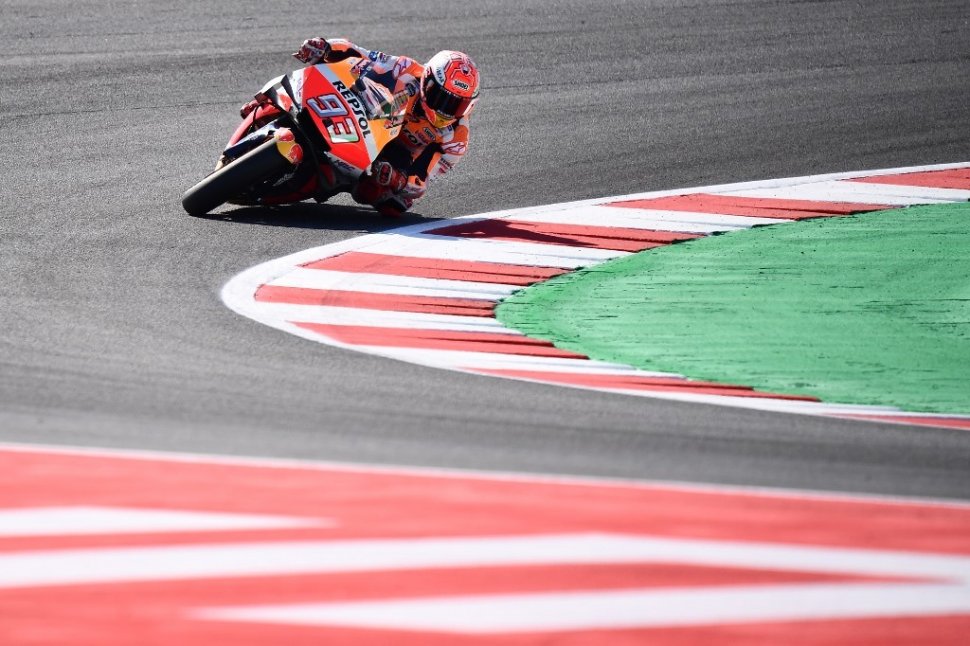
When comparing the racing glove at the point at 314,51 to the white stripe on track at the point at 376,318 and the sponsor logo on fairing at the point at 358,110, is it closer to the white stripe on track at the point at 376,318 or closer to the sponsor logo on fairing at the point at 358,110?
the sponsor logo on fairing at the point at 358,110

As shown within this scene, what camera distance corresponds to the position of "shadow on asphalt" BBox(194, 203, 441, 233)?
10.2m

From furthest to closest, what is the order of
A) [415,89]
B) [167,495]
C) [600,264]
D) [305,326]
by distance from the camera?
[415,89], [600,264], [305,326], [167,495]

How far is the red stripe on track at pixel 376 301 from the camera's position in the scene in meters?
8.06

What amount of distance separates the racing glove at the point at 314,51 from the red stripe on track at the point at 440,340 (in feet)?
11.1

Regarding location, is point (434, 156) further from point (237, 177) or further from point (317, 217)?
point (237, 177)

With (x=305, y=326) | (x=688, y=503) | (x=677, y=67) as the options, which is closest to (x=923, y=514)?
(x=688, y=503)

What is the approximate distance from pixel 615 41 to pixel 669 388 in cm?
1037

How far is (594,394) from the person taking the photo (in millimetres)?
6078

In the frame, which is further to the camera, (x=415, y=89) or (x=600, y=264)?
(x=415, y=89)

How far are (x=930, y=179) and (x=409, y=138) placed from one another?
177 inches

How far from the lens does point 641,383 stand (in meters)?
6.50

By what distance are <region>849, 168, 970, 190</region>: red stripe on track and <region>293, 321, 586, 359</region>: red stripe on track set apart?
5.65 metres

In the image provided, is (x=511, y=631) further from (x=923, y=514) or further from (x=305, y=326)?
(x=305, y=326)

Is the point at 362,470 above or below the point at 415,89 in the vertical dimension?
below
